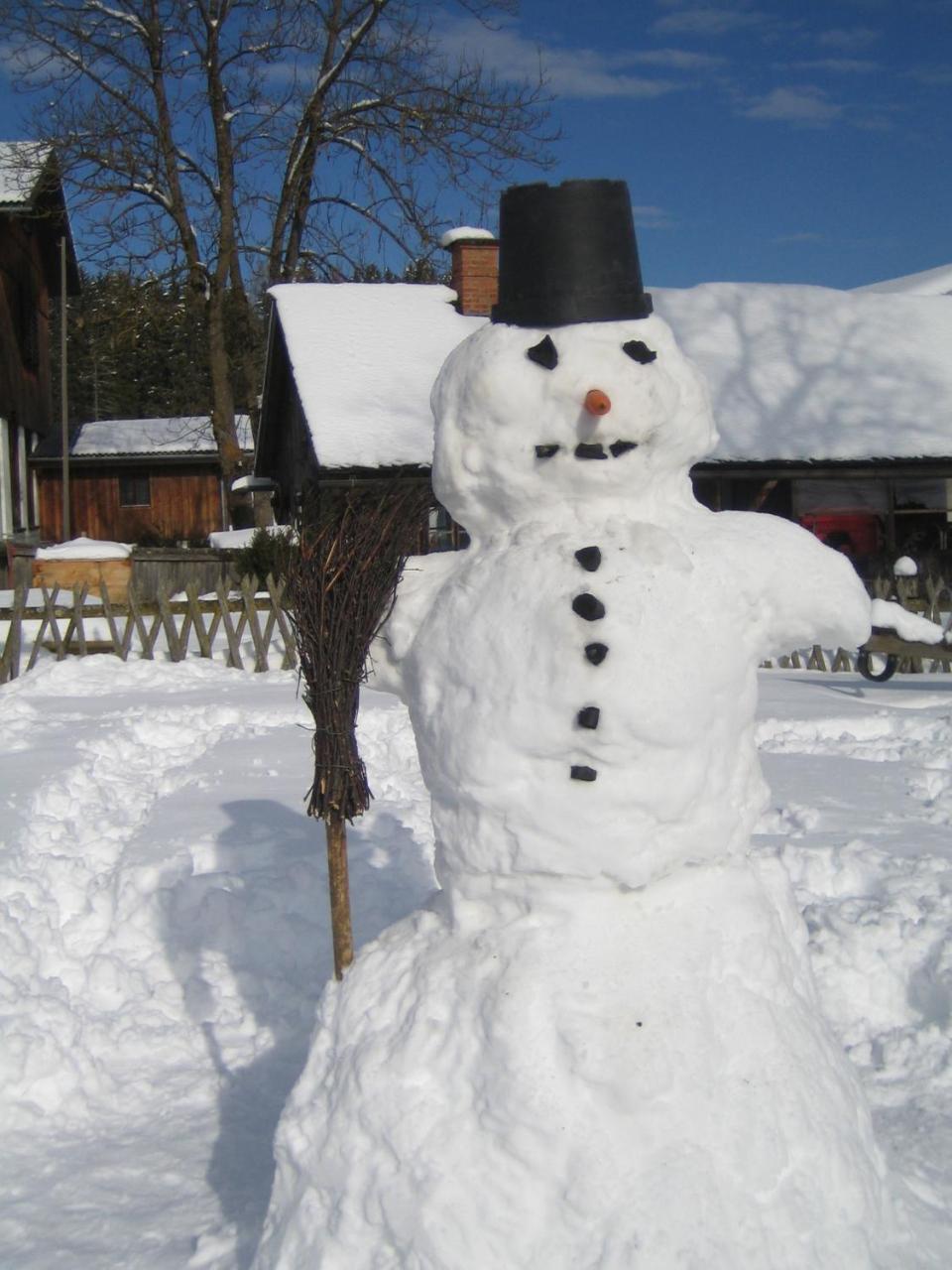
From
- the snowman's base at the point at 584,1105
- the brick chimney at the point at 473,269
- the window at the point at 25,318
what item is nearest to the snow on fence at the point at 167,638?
the snowman's base at the point at 584,1105

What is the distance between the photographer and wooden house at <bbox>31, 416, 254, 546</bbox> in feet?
102

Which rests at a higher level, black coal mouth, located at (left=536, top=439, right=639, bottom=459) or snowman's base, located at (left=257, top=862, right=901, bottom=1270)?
black coal mouth, located at (left=536, top=439, right=639, bottom=459)

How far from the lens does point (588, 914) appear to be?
104 inches

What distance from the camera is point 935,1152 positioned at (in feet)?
10.2

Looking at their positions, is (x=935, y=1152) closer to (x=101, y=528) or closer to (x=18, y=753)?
(x=18, y=753)

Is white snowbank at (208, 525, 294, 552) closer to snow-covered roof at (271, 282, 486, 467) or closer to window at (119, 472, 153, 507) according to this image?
snow-covered roof at (271, 282, 486, 467)

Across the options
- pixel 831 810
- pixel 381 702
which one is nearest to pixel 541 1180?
pixel 831 810

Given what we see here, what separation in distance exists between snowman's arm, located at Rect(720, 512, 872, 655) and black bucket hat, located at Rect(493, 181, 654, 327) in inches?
24.4

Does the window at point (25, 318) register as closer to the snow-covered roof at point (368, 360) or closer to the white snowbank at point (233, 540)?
the white snowbank at point (233, 540)

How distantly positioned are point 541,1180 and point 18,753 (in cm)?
592

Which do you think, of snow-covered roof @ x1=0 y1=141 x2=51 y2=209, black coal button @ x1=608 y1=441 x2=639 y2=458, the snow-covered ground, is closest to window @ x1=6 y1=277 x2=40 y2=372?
snow-covered roof @ x1=0 y1=141 x2=51 y2=209

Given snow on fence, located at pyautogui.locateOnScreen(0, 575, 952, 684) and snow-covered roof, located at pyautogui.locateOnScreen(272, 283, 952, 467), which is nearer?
snow on fence, located at pyautogui.locateOnScreen(0, 575, 952, 684)

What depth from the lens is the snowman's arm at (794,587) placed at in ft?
9.22

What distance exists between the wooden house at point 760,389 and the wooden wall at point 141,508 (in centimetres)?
1184
